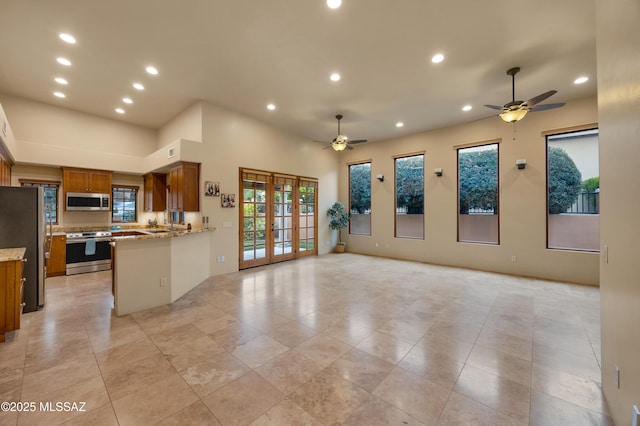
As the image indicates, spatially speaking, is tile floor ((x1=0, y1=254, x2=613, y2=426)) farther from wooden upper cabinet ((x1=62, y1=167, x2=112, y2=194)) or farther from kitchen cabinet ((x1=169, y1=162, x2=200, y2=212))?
wooden upper cabinet ((x1=62, y1=167, x2=112, y2=194))

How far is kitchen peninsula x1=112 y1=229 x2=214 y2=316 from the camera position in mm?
3510

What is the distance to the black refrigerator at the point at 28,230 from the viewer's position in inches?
139

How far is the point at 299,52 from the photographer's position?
11.9 ft

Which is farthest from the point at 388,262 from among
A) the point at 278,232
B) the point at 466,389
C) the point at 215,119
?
the point at 215,119

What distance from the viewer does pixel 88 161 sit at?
232 inches

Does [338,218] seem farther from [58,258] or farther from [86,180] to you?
Answer: [58,258]

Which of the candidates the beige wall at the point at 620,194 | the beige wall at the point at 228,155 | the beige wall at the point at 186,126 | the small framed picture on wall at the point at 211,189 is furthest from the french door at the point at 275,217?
the beige wall at the point at 620,194

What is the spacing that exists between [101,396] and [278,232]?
505 centimetres

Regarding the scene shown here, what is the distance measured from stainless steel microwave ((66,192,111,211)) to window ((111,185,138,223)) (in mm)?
430

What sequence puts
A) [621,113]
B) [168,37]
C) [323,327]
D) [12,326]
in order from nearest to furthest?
[621,113] < [12,326] < [323,327] < [168,37]

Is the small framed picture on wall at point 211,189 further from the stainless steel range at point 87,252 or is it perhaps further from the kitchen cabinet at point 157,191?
the stainless steel range at point 87,252

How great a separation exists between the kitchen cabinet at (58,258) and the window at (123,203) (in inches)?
51.6

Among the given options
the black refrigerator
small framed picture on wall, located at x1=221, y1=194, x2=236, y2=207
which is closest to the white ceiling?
small framed picture on wall, located at x1=221, y1=194, x2=236, y2=207

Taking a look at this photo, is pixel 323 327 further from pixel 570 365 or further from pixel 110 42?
pixel 110 42
